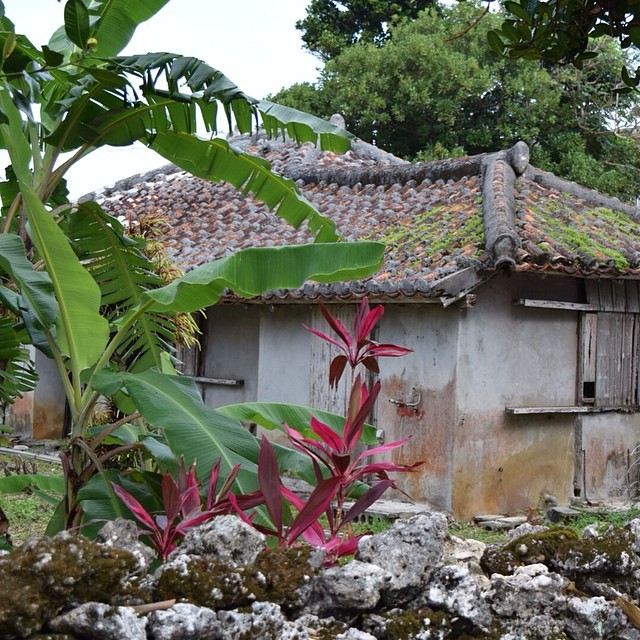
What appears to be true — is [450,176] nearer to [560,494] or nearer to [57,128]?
[560,494]

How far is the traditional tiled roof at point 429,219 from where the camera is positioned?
916cm

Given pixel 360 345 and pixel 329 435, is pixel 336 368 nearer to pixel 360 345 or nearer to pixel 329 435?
pixel 360 345

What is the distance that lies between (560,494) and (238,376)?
14.3 feet

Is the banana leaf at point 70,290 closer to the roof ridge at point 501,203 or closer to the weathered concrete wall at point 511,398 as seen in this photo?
the roof ridge at point 501,203

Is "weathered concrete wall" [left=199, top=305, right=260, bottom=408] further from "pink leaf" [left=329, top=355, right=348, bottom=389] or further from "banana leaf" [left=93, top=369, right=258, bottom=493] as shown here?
"pink leaf" [left=329, top=355, right=348, bottom=389]

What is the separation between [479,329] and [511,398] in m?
0.93

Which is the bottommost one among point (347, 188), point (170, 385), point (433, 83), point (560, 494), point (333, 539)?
point (560, 494)

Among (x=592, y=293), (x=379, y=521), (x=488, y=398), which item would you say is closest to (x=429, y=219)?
(x=592, y=293)

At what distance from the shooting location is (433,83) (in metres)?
22.1

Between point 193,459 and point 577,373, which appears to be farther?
point 577,373

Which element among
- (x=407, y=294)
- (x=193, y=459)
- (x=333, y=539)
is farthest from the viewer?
(x=407, y=294)

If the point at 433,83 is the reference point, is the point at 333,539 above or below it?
below

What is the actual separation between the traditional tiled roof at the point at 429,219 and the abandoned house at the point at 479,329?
2 centimetres

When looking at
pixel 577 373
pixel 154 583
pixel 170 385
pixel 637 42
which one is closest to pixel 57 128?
pixel 170 385
